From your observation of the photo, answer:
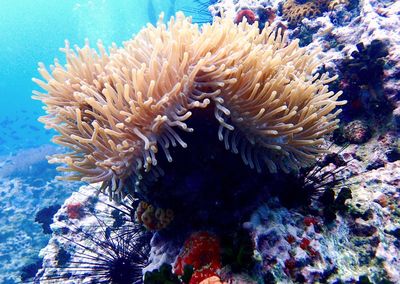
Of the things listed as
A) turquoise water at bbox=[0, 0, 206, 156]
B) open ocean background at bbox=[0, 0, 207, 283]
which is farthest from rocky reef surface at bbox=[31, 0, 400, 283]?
turquoise water at bbox=[0, 0, 206, 156]

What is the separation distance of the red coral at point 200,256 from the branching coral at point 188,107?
0.83m

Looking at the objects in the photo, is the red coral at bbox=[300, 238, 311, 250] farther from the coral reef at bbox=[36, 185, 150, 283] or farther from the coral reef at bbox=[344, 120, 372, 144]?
the coral reef at bbox=[36, 185, 150, 283]

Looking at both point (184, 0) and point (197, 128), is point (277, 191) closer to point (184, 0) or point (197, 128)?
point (197, 128)

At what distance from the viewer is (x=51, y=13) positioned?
108188 millimetres

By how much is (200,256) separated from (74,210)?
5205 mm

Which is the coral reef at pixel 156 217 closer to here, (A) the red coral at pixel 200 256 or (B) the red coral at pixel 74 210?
(A) the red coral at pixel 200 256

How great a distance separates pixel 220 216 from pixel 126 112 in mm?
1489

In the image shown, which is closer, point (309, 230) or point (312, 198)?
point (309, 230)

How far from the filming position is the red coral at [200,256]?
2738 mm

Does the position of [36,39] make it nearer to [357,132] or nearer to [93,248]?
[93,248]

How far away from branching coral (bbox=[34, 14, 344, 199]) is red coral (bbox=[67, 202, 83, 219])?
14.9 ft

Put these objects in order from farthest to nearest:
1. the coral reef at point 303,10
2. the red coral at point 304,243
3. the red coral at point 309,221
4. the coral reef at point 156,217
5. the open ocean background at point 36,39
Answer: the open ocean background at point 36,39, the coral reef at point 303,10, the coral reef at point 156,217, the red coral at point 309,221, the red coral at point 304,243

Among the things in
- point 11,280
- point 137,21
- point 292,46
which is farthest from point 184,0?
point 292,46

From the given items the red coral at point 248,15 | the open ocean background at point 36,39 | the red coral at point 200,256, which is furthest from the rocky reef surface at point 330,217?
the open ocean background at point 36,39
